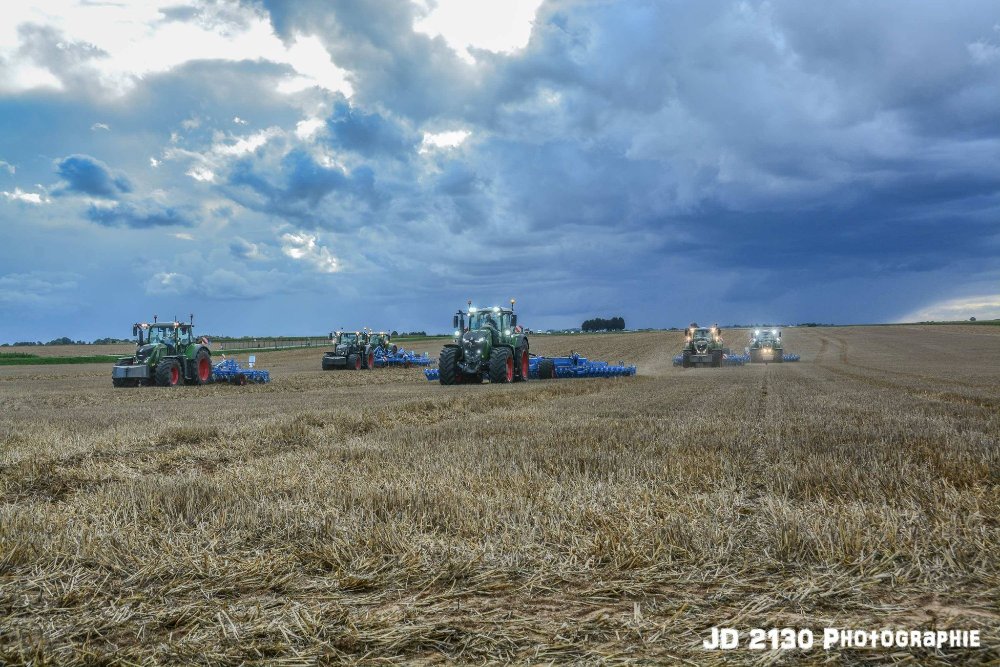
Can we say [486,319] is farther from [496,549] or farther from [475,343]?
[496,549]

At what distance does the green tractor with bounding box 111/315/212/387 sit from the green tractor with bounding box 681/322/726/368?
2601 cm

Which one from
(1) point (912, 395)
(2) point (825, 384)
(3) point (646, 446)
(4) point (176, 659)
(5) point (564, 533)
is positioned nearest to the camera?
(4) point (176, 659)

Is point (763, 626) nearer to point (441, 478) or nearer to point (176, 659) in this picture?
point (176, 659)

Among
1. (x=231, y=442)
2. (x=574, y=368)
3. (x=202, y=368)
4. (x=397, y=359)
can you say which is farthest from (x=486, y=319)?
(x=397, y=359)

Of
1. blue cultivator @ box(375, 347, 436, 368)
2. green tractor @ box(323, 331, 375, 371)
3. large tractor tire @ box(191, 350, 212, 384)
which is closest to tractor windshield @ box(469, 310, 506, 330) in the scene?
large tractor tire @ box(191, 350, 212, 384)

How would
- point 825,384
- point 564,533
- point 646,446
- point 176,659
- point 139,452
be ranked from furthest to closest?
point 825,384
point 139,452
point 646,446
point 564,533
point 176,659

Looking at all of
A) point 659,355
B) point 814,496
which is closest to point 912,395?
point 814,496

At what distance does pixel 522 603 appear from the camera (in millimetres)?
3506

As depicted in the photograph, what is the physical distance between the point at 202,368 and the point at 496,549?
29222mm

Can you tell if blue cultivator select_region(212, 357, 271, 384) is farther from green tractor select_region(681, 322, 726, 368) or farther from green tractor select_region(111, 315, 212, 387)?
green tractor select_region(681, 322, 726, 368)

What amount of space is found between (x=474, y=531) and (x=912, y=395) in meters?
16.5

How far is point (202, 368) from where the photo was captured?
30312 millimetres

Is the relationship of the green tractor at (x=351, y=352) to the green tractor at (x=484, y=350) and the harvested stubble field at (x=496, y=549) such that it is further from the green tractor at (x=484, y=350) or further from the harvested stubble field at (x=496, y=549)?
the harvested stubble field at (x=496, y=549)

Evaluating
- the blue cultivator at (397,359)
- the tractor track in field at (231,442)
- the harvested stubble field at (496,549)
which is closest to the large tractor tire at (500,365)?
the tractor track in field at (231,442)
